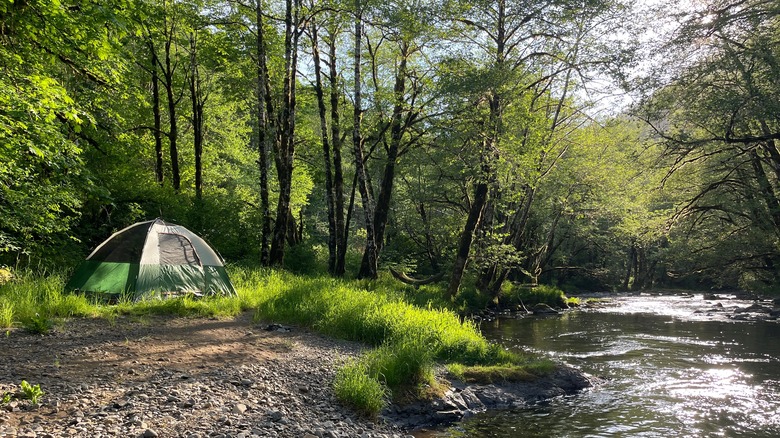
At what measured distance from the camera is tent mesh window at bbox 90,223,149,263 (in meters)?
10.6

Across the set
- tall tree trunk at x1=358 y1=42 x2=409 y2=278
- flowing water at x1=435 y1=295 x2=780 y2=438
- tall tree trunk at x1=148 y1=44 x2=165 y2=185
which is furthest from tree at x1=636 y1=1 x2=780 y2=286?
tall tree trunk at x1=148 y1=44 x2=165 y2=185

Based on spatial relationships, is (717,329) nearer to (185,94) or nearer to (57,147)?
(57,147)

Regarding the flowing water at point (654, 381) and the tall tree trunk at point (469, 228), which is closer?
the flowing water at point (654, 381)

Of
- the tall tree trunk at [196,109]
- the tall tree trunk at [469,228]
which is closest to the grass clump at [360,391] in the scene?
the tall tree trunk at [469,228]

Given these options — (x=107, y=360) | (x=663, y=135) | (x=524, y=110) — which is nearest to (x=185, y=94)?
(x=524, y=110)

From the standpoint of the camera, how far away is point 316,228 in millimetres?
39094

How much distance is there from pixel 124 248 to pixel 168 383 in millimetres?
5671

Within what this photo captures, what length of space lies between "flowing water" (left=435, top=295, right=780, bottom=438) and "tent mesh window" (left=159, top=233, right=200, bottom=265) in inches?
292

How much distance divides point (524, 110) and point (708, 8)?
6388 mm

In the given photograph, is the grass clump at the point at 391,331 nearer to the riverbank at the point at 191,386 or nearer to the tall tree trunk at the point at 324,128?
the riverbank at the point at 191,386

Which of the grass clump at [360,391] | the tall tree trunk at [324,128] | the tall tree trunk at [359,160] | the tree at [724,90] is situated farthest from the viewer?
the tall tree trunk at [324,128]

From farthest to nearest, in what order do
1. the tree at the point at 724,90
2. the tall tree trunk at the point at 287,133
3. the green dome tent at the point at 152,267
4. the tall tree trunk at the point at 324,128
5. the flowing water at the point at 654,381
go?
the tall tree trunk at the point at 324,128 → the tall tree trunk at the point at 287,133 → the tree at the point at 724,90 → the green dome tent at the point at 152,267 → the flowing water at the point at 654,381

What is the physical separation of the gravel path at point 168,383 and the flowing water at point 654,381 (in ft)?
7.28

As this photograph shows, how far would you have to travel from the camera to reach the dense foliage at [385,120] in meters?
10.9
